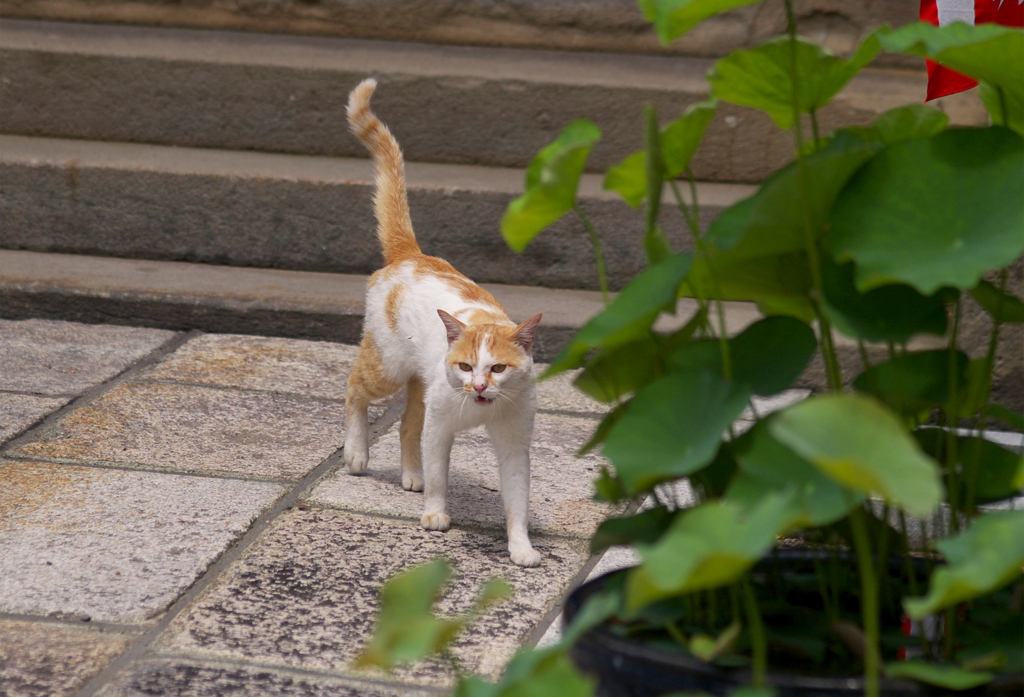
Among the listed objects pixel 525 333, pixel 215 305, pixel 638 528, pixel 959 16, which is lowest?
pixel 215 305

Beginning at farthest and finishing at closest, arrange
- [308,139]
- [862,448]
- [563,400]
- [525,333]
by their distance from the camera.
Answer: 1. [308,139]
2. [563,400]
3. [525,333]
4. [862,448]

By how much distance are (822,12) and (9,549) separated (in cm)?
377

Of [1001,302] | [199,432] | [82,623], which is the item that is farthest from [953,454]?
[199,432]

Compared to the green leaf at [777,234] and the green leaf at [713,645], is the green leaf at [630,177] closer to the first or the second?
the green leaf at [777,234]

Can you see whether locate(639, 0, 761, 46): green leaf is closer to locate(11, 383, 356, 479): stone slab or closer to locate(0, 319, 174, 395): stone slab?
locate(11, 383, 356, 479): stone slab

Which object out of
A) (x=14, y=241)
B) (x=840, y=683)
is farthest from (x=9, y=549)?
(x=14, y=241)

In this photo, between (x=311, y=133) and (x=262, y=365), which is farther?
(x=311, y=133)

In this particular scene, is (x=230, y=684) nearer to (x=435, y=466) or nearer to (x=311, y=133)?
(x=435, y=466)

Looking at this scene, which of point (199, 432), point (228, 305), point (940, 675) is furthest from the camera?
point (228, 305)

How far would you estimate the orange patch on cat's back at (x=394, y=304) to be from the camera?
269cm

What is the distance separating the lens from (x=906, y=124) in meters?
1.20

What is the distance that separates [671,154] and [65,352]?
3011mm

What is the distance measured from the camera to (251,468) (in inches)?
108

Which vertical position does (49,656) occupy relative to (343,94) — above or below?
below
